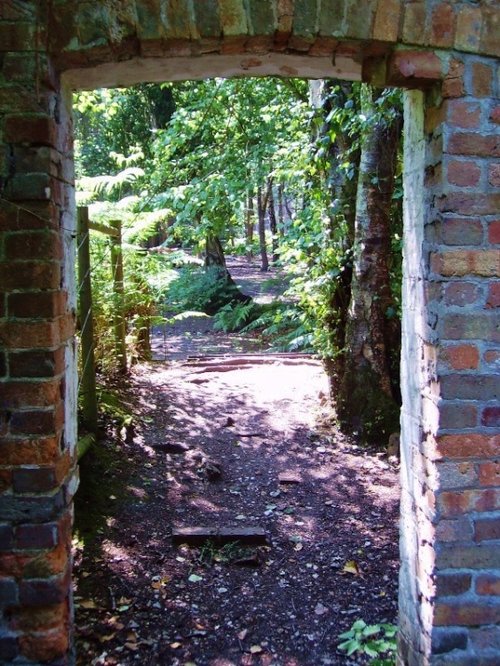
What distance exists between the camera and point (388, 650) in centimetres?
260

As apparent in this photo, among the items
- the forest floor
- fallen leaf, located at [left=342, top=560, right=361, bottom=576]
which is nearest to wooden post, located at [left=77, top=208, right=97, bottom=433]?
the forest floor

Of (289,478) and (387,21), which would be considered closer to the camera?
(387,21)

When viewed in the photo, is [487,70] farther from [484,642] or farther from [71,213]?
[484,642]

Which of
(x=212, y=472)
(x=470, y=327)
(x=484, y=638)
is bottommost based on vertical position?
(x=212, y=472)

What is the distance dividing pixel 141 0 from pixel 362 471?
3734 mm

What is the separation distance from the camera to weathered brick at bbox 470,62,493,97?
77.4 inches

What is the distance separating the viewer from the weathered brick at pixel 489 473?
2.06 meters

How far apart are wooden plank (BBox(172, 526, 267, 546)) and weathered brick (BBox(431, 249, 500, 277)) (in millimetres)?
2229

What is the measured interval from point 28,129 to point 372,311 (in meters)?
3.61

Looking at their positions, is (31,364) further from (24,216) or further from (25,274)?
(24,216)

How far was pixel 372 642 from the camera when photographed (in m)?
2.67

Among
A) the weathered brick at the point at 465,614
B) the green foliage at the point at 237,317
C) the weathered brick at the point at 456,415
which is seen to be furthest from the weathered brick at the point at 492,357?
the green foliage at the point at 237,317

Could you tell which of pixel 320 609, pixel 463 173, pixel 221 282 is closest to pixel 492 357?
pixel 463 173

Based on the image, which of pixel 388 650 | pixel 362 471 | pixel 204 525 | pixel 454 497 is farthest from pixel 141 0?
pixel 362 471
